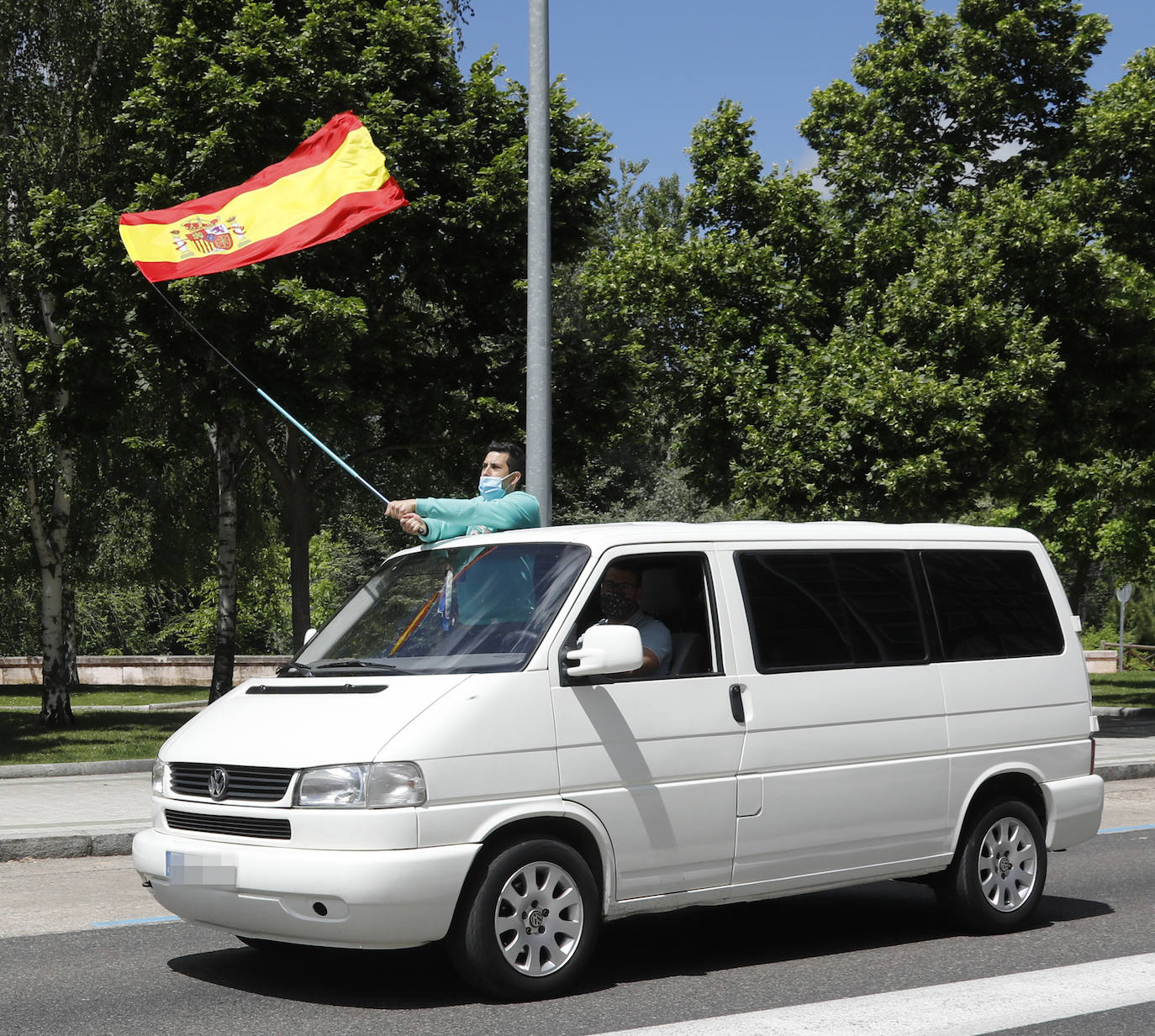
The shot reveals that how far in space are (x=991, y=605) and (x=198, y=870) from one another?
422 cm

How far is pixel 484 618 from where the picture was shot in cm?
659

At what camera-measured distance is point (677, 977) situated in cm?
672

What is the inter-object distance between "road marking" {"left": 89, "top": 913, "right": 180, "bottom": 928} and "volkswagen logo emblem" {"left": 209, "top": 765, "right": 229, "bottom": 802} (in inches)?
89.5

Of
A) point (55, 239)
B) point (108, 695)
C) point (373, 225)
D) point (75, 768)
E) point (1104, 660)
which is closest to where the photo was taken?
point (75, 768)

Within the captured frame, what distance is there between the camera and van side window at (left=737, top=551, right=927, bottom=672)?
707cm

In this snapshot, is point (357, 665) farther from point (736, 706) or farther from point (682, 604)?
point (736, 706)

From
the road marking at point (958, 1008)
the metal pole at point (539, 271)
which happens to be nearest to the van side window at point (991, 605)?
the road marking at point (958, 1008)

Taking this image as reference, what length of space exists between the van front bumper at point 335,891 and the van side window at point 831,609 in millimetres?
1867

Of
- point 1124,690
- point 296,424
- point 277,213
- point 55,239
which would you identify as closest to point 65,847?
point 296,424

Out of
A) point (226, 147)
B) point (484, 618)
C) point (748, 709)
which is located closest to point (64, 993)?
point (484, 618)

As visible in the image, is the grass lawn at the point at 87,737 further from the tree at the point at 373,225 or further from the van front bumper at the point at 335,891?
the van front bumper at the point at 335,891

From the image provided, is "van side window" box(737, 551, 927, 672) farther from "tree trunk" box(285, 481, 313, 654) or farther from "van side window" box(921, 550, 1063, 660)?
"tree trunk" box(285, 481, 313, 654)

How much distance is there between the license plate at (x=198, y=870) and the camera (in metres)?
6.04

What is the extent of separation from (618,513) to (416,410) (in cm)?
3120
